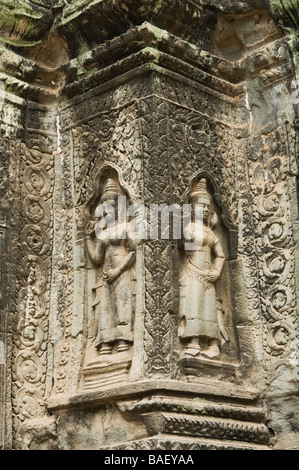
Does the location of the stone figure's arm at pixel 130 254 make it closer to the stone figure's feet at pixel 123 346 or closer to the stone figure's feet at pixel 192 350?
the stone figure's feet at pixel 123 346

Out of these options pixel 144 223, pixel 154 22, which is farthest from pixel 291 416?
pixel 154 22

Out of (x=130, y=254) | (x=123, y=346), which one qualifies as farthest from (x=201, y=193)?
(x=123, y=346)

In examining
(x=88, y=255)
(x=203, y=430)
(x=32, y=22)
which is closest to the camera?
(x=203, y=430)

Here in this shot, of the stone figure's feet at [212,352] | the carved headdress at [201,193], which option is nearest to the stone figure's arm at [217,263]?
the carved headdress at [201,193]

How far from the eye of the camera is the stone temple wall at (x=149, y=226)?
6.97 meters

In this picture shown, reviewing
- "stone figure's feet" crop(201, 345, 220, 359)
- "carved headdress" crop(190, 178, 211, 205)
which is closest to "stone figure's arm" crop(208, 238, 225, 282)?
"carved headdress" crop(190, 178, 211, 205)

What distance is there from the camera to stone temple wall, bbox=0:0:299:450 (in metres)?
6.97

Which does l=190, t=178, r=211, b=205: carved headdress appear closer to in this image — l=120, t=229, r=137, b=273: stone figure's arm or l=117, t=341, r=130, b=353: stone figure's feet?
l=120, t=229, r=137, b=273: stone figure's arm

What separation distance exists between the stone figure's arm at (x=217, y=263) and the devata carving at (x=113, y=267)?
2.28 feet

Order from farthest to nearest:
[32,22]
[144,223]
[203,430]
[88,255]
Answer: [32,22] < [88,255] < [144,223] < [203,430]

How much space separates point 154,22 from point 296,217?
2.14 m

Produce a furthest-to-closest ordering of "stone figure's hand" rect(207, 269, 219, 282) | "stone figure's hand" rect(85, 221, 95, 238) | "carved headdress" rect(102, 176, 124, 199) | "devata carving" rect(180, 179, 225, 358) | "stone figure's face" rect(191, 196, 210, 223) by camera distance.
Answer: "stone figure's hand" rect(85, 221, 95, 238) → "carved headdress" rect(102, 176, 124, 199) → "stone figure's face" rect(191, 196, 210, 223) → "stone figure's hand" rect(207, 269, 219, 282) → "devata carving" rect(180, 179, 225, 358)

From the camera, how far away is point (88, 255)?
7684mm

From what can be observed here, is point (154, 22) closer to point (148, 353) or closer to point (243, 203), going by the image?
point (243, 203)
